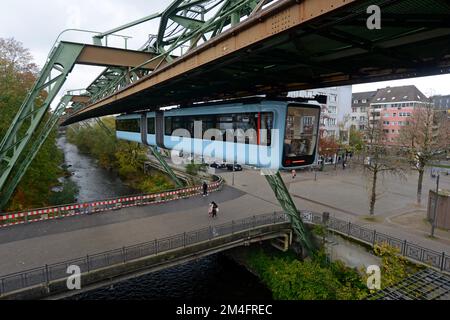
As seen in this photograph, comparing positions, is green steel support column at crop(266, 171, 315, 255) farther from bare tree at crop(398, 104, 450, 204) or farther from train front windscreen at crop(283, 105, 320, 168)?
bare tree at crop(398, 104, 450, 204)

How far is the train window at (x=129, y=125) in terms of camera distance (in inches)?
870

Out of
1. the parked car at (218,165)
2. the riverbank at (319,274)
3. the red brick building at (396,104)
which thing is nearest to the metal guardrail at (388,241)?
the riverbank at (319,274)

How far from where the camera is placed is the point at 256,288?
12.6 m

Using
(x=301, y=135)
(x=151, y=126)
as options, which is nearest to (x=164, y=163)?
(x=151, y=126)

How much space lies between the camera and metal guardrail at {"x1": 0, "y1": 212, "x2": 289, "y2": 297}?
8.01 meters

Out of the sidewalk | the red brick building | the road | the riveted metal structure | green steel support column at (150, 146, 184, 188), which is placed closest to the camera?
the riveted metal structure

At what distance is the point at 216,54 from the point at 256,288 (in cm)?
1031

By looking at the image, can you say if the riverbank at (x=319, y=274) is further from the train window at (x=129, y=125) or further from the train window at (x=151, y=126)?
the train window at (x=129, y=125)

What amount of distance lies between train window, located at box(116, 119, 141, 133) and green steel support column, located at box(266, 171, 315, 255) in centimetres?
1299

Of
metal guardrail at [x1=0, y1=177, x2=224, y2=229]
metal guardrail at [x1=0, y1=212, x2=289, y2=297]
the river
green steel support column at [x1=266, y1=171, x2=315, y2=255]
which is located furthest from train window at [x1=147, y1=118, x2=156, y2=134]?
green steel support column at [x1=266, y1=171, x2=315, y2=255]

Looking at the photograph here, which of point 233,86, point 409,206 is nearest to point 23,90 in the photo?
point 233,86

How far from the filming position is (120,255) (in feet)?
31.8
